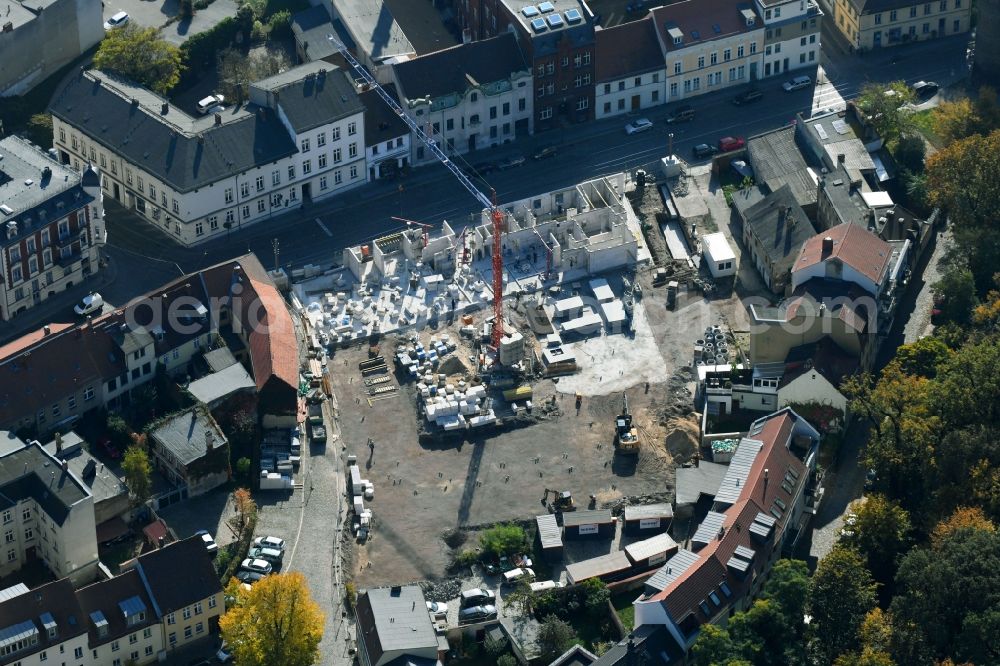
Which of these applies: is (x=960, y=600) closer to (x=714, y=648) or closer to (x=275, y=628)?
(x=714, y=648)

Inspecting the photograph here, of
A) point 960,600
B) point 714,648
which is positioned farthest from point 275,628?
point 960,600

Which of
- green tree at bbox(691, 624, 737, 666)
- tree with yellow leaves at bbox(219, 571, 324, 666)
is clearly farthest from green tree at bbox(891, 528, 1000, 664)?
tree with yellow leaves at bbox(219, 571, 324, 666)

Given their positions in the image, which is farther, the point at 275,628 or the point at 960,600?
the point at 275,628

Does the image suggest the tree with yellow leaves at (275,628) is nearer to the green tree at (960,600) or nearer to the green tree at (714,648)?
the green tree at (714,648)

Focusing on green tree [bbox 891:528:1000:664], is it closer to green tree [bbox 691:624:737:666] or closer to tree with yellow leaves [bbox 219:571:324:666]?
green tree [bbox 691:624:737:666]

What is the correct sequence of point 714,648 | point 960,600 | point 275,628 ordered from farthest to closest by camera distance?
point 275,628 < point 714,648 < point 960,600

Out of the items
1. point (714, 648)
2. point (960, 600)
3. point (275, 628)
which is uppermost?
point (275, 628)
